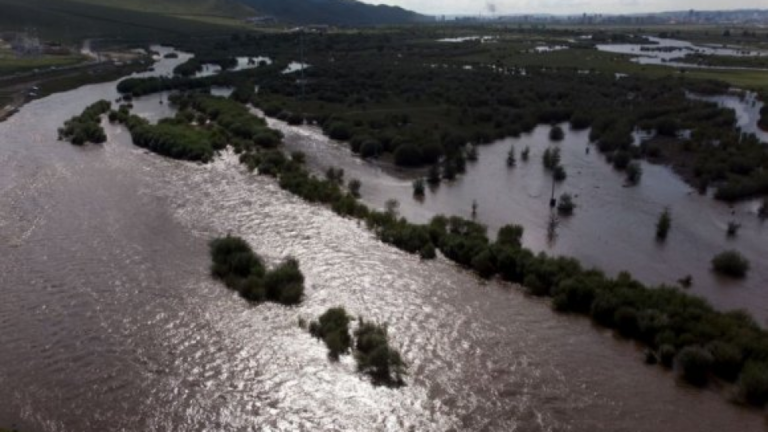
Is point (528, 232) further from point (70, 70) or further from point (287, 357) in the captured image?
point (70, 70)

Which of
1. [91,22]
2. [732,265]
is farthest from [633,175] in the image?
[91,22]

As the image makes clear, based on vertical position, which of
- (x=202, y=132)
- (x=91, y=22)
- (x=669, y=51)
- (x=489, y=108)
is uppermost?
(x=91, y=22)

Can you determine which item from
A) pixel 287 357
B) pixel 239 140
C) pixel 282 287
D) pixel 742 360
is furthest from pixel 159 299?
pixel 239 140

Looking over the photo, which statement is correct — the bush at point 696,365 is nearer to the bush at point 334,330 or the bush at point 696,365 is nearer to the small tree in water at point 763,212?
the bush at point 334,330

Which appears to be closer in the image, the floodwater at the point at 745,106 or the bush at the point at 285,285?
the bush at the point at 285,285

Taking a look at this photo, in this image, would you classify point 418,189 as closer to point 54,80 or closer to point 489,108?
point 489,108

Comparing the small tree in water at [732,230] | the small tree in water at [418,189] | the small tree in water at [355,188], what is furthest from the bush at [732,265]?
the small tree in water at [355,188]
